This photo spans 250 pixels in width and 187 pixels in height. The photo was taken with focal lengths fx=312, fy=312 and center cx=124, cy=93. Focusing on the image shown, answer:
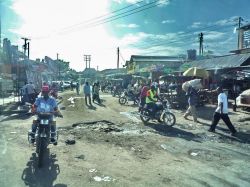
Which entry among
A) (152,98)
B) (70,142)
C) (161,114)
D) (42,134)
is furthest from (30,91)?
(42,134)

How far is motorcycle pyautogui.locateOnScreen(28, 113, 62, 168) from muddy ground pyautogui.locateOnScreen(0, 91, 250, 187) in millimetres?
346

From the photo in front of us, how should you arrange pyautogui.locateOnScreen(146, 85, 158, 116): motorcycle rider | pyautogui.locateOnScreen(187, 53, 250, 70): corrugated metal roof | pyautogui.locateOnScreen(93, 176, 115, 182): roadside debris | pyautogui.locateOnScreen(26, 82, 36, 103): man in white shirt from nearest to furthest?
1. pyautogui.locateOnScreen(93, 176, 115, 182): roadside debris
2. pyautogui.locateOnScreen(146, 85, 158, 116): motorcycle rider
3. pyautogui.locateOnScreen(26, 82, 36, 103): man in white shirt
4. pyautogui.locateOnScreen(187, 53, 250, 70): corrugated metal roof

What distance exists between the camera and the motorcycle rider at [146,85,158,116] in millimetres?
13895

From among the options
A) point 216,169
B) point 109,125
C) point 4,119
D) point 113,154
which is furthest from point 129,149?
point 4,119

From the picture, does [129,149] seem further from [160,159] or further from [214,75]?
[214,75]

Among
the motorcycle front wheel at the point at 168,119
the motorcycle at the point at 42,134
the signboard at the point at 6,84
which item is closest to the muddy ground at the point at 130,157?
the motorcycle at the point at 42,134

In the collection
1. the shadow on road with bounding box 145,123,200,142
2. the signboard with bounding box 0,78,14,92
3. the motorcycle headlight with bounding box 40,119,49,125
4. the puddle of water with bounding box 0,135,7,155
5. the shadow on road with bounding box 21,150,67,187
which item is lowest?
the shadow on road with bounding box 21,150,67,187

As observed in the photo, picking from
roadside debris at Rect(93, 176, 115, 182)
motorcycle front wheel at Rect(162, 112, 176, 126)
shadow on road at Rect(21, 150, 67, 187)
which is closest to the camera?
shadow on road at Rect(21, 150, 67, 187)

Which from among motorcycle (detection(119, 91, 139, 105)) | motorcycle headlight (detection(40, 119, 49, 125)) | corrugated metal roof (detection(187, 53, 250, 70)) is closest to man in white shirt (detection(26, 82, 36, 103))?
motorcycle (detection(119, 91, 139, 105))

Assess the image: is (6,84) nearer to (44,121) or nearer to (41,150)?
(44,121)

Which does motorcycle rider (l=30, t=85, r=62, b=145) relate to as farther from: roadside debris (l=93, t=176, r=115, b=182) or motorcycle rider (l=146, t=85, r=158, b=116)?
motorcycle rider (l=146, t=85, r=158, b=116)

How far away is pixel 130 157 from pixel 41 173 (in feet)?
7.93

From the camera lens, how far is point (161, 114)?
13.9m

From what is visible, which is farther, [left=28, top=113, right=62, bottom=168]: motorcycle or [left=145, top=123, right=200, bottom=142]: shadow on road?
[left=145, top=123, right=200, bottom=142]: shadow on road
